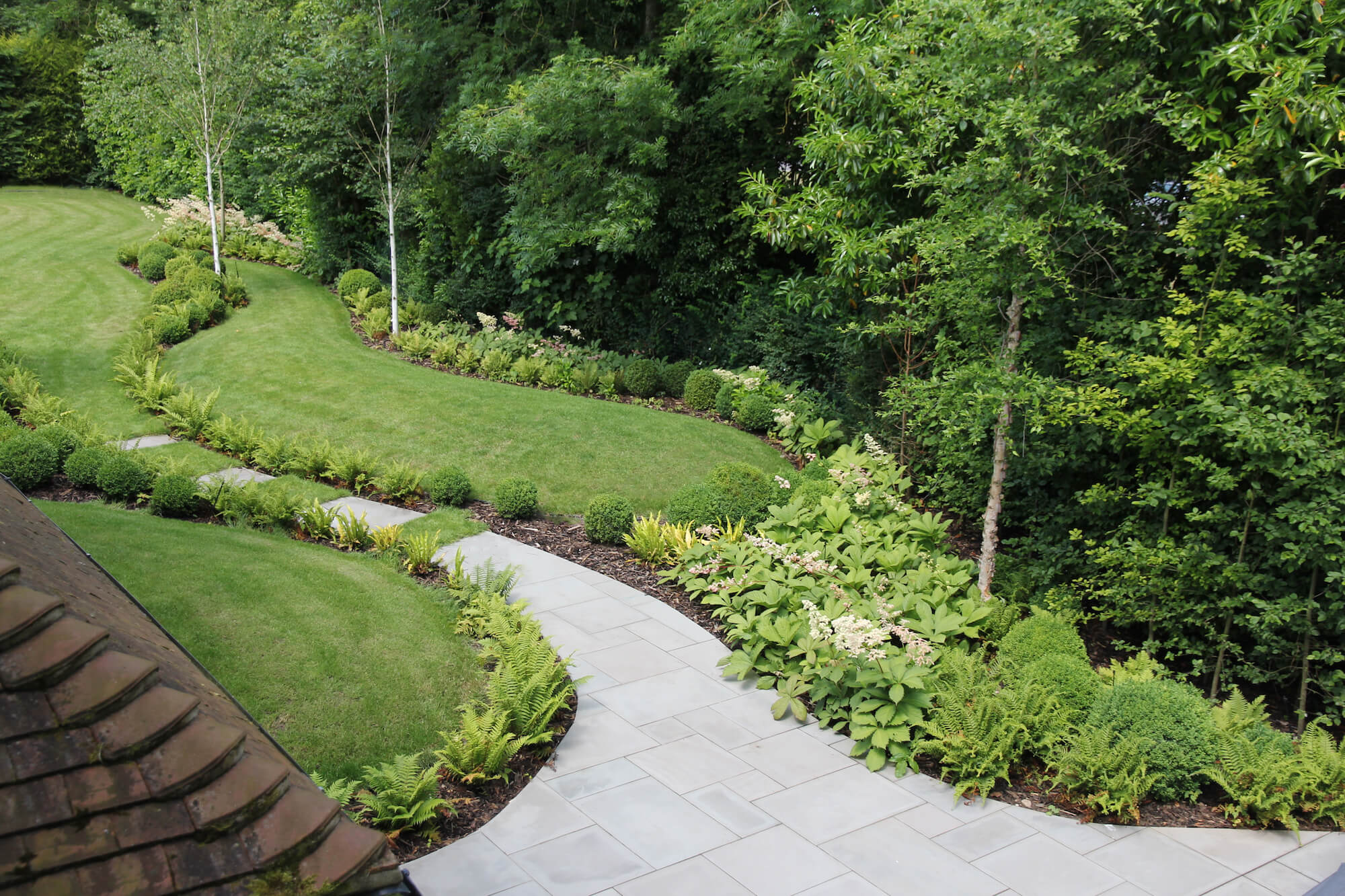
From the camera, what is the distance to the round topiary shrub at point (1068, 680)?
6.51 m

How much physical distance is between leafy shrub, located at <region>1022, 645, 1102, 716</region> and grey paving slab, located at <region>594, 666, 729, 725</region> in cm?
245

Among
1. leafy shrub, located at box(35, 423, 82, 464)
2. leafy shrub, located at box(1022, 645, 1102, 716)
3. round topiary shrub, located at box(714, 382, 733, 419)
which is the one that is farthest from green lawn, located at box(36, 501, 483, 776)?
round topiary shrub, located at box(714, 382, 733, 419)

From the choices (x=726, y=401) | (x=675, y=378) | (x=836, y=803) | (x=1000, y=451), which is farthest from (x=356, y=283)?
(x=836, y=803)

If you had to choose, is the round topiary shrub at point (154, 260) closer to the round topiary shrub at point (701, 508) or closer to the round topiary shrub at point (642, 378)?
the round topiary shrub at point (642, 378)

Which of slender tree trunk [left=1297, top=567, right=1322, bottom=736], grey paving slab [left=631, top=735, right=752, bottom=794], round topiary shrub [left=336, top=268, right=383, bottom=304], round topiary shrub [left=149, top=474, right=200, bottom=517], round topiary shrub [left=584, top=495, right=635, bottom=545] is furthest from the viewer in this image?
round topiary shrub [left=336, top=268, right=383, bottom=304]

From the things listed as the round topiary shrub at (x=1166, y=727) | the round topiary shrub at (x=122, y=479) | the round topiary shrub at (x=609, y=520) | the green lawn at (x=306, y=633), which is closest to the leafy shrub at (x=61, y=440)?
the round topiary shrub at (x=122, y=479)

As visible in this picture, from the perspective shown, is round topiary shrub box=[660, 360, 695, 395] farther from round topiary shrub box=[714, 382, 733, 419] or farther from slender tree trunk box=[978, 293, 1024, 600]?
slender tree trunk box=[978, 293, 1024, 600]

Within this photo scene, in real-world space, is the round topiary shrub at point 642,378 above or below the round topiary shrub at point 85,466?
above

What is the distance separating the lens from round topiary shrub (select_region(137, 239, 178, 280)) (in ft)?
64.6

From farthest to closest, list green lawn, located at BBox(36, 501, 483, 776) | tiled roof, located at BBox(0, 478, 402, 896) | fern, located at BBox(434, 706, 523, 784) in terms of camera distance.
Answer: green lawn, located at BBox(36, 501, 483, 776) < fern, located at BBox(434, 706, 523, 784) < tiled roof, located at BBox(0, 478, 402, 896)

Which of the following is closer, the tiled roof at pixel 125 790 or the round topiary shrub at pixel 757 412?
the tiled roof at pixel 125 790

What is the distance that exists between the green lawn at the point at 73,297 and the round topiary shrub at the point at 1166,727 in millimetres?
13040

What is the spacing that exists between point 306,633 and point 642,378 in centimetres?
917

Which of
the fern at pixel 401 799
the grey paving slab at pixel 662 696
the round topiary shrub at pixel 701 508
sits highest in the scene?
the round topiary shrub at pixel 701 508
